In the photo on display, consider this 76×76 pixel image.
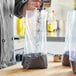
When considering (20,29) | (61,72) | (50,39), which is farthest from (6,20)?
(50,39)

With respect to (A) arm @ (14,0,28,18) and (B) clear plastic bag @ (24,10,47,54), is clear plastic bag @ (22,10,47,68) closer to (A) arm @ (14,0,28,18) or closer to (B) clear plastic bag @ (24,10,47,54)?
(B) clear plastic bag @ (24,10,47,54)

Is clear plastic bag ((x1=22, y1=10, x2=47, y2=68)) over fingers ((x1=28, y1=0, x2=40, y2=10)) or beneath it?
beneath

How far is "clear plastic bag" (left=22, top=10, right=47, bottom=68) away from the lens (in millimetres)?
879

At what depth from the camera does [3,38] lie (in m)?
0.92

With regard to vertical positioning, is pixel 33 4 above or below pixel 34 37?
above

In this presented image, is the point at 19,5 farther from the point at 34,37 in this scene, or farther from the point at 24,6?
the point at 34,37

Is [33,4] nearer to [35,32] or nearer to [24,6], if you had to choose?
[24,6]

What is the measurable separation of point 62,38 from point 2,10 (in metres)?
0.76

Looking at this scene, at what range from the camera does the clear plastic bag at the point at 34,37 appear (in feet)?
2.89

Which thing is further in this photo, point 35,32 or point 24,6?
point 24,6

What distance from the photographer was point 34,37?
889mm

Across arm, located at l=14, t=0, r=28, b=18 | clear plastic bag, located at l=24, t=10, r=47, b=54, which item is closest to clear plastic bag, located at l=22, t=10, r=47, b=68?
clear plastic bag, located at l=24, t=10, r=47, b=54

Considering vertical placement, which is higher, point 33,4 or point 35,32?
point 33,4

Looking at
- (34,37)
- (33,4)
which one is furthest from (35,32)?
(33,4)
